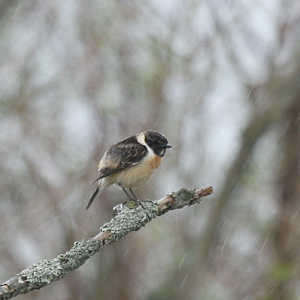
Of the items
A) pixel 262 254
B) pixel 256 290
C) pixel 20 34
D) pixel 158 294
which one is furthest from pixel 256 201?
pixel 20 34

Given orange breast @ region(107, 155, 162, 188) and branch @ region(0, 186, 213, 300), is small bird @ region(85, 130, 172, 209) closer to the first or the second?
orange breast @ region(107, 155, 162, 188)

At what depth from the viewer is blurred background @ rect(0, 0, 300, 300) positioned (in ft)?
23.6

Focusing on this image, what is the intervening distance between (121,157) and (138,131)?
10.0 ft

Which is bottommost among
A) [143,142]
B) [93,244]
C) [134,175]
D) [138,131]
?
[93,244]

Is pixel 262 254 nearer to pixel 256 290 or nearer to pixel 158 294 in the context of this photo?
pixel 256 290

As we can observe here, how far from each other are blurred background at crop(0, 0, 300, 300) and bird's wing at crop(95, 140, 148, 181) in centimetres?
101

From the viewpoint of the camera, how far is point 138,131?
8891mm

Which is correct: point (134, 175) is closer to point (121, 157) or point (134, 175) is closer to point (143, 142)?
point (121, 157)

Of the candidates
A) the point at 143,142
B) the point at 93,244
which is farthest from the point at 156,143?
the point at 93,244

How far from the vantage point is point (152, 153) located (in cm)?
606

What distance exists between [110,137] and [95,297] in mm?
2662

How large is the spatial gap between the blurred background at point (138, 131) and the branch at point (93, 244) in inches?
57.6

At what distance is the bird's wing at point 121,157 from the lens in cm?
578

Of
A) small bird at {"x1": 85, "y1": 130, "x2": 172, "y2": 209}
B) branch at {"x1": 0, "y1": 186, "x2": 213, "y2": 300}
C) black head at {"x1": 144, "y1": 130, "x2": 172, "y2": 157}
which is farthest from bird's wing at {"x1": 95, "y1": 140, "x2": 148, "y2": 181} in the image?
branch at {"x1": 0, "y1": 186, "x2": 213, "y2": 300}
